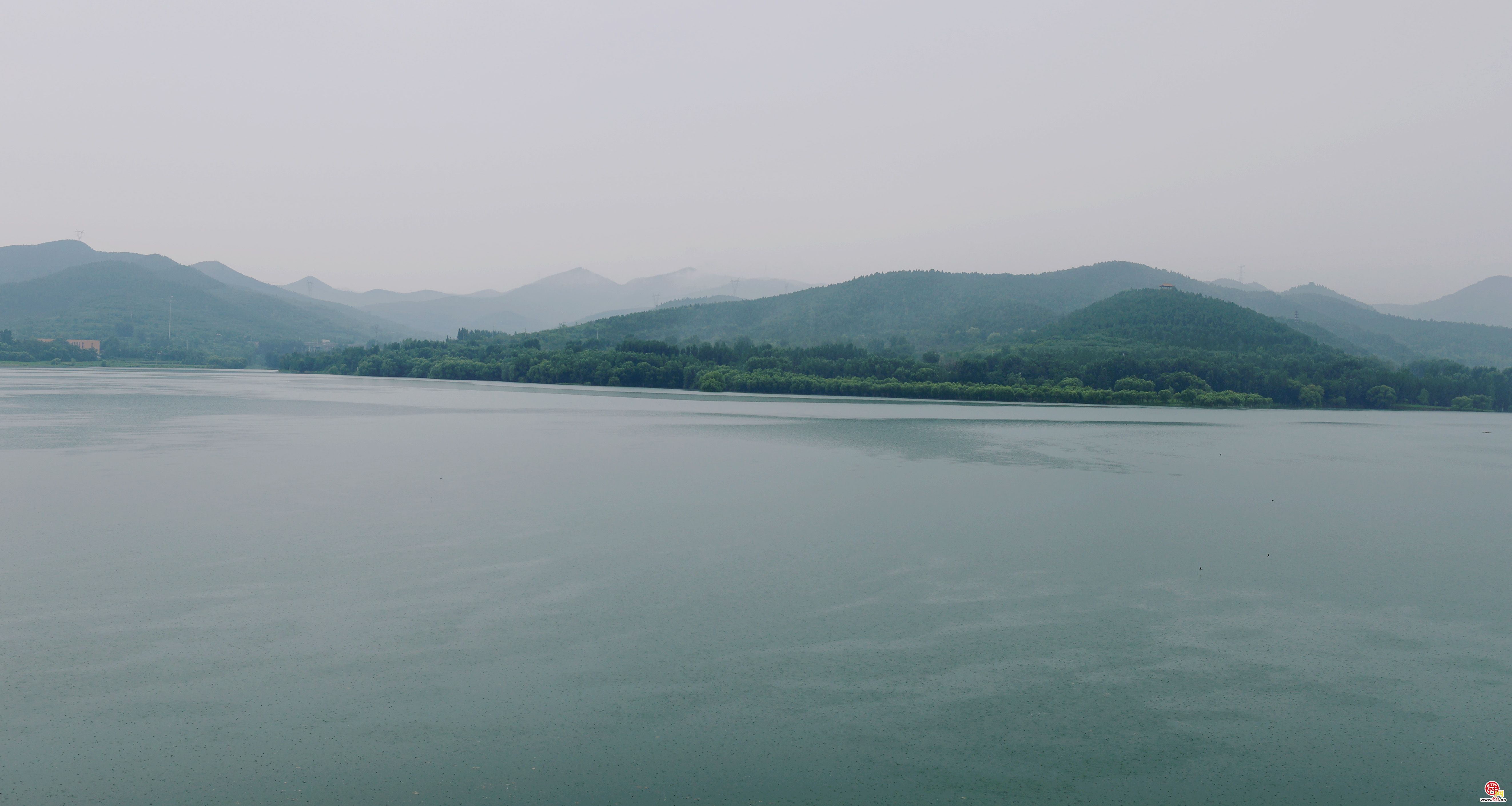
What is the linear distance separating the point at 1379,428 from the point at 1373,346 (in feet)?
462

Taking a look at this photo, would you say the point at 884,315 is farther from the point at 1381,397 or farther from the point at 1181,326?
the point at 1381,397

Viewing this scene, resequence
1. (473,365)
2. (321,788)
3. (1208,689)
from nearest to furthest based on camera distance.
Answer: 1. (321,788)
2. (1208,689)
3. (473,365)

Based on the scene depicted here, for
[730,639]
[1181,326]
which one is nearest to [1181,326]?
[1181,326]

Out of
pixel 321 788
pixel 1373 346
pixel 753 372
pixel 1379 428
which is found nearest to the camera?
pixel 321 788

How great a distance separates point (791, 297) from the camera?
617 feet

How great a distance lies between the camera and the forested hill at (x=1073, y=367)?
86062 mm

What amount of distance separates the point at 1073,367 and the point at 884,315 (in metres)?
83.9

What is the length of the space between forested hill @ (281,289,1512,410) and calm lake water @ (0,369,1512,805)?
66491mm

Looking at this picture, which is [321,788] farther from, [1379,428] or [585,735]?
[1379,428]

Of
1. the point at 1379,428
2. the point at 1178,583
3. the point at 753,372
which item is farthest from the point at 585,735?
the point at 753,372

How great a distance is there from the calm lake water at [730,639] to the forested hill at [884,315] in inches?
4914

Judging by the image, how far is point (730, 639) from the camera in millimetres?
9234

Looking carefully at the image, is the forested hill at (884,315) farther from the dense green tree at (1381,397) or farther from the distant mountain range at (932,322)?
the dense green tree at (1381,397)

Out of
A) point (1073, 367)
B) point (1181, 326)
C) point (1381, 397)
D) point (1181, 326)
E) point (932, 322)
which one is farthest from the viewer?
point (932, 322)
